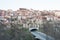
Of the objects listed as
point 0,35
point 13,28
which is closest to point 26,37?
point 13,28

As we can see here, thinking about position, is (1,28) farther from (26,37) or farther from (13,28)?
(26,37)

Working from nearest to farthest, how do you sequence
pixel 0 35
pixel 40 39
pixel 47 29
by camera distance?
pixel 40 39, pixel 0 35, pixel 47 29

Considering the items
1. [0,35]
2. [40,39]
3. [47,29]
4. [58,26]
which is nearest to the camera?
[40,39]

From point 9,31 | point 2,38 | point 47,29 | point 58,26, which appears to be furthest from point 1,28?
point 58,26

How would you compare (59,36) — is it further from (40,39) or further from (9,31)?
(9,31)

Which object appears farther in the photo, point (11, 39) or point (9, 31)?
point (9, 31)

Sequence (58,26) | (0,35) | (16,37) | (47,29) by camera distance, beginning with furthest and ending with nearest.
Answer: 1. (58,26)
2. (47,29)
3. (16,37)
4. (0,35)

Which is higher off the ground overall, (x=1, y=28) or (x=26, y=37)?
(x=1, y=28)

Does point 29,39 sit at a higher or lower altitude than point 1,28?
lower

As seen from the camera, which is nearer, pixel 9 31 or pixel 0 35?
pixel 0 35
